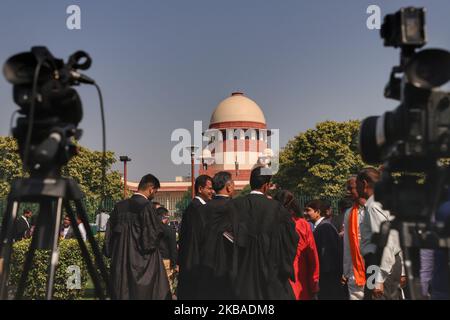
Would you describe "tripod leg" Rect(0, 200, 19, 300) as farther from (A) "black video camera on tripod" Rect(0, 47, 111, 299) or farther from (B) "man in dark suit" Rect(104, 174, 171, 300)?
(B) "man in dark suit" Rect(104, 174, 171, 300)

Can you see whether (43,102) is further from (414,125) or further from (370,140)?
(414,125)

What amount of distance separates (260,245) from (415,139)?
252 cm

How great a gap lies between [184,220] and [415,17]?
12.2 feet

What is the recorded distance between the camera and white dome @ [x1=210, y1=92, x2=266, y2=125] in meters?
73.1

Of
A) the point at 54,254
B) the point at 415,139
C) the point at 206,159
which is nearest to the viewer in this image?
the point at 415,139

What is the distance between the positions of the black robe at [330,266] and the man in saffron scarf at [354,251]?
53 centimetres

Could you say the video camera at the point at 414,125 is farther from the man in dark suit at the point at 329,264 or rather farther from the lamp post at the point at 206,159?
the lamp post at the point at 206,159

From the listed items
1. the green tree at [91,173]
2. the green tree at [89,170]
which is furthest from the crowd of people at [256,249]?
the green tree at [89,170]

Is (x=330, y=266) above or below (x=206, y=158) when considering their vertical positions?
below

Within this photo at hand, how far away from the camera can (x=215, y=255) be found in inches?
211

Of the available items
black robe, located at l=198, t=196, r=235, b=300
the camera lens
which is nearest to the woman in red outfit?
black robe, located at l=198, t=196, r=235, b=300

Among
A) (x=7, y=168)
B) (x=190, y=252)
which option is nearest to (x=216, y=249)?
(x=190, y=252)

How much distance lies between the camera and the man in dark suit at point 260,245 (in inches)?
192
